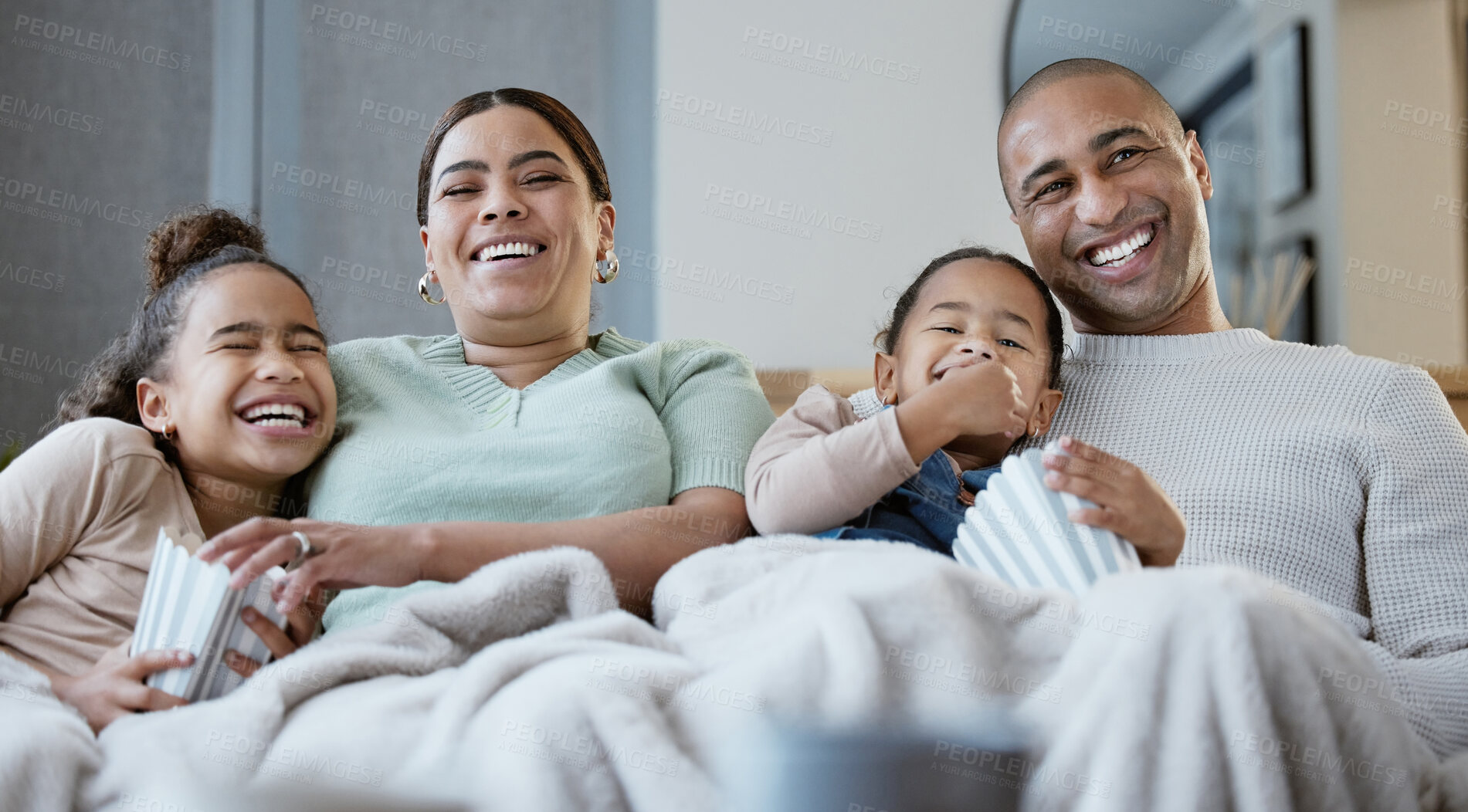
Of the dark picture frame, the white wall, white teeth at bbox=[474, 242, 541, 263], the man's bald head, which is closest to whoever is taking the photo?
white teeth at bbox=[474, 242, 541, 263]

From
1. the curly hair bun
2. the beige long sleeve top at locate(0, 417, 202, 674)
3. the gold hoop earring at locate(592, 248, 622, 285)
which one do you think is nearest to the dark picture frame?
the gold hoop earring at locate(592, 248, 622, 285)

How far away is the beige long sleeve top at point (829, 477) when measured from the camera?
115 centimetres

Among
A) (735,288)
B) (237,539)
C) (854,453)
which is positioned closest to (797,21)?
(735,288)

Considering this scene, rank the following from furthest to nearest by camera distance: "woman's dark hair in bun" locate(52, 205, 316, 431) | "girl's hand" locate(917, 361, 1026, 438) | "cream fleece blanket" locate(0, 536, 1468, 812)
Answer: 1. "woman's dark hair in bun" locate(52, 205, 316, 431)
2. "girl's hand" locate(917, 361, 1026, 438)
3. "cream fleece blanket" locate(0, 536, 1468, 812)

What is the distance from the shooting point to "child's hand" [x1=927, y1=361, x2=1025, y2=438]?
1188mm

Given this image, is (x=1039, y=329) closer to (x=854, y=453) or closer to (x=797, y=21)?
(x=854, y=453)

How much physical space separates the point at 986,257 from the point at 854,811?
846 millimetres

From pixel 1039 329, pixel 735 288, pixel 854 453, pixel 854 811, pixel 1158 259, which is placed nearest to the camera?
pixel 854 811

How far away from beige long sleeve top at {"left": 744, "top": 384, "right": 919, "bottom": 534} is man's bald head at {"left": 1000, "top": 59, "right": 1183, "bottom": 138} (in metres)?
0.69

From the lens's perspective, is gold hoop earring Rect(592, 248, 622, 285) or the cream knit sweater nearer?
the cream knit sweater

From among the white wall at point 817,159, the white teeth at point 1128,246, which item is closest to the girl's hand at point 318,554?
the white teeth at point 1128,246

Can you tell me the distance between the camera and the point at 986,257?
1414 millimetres

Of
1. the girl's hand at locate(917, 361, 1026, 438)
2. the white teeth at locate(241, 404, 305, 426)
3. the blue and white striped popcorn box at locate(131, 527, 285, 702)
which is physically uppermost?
the girl's hand at locate(917, 361, 1026, 438)

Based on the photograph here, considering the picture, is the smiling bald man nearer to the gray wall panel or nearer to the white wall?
the white wall
